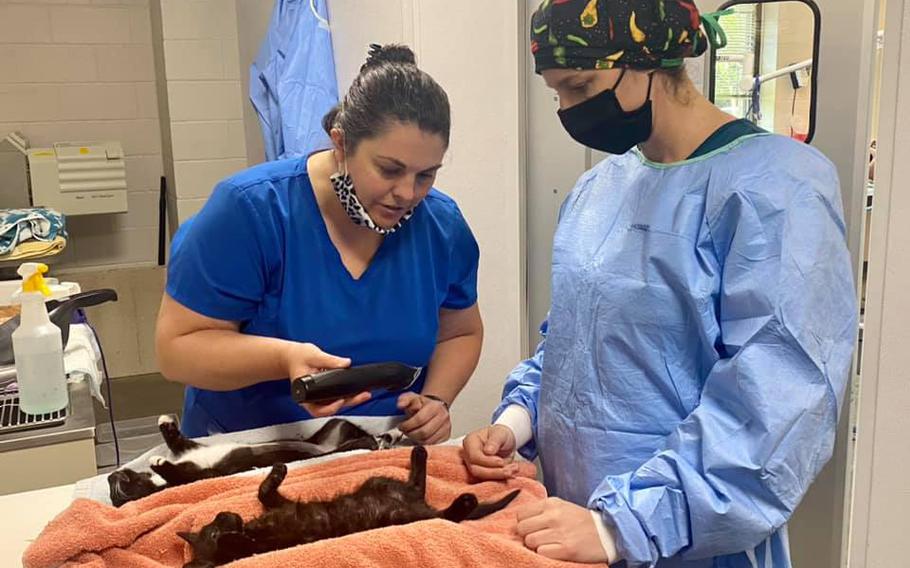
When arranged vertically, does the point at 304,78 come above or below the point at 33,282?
above

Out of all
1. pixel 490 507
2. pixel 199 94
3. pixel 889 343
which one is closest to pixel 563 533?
pixel 490 507

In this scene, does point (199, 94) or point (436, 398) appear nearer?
point (436, 398)

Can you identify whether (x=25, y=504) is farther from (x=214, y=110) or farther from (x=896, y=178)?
(x=214, y=110)

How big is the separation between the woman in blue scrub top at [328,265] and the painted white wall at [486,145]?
0.64 metres

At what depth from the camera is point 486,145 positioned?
201cm

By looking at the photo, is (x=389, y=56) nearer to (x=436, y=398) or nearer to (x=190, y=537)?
(x=436, y=398)

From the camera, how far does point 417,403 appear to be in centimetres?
132

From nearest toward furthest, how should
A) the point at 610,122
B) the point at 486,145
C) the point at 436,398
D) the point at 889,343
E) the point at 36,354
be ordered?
Answer: 1. the point at 889,343
2. the point at 610,122
3. the point at 436,398
4. the point at 36,354
5. the point at 486,145

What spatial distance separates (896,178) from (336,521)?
67 centimetres

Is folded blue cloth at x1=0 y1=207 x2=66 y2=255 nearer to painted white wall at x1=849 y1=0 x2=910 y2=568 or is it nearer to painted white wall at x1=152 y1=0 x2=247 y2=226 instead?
painted white wall at x1=152 y1=0 x2=247 y2=226

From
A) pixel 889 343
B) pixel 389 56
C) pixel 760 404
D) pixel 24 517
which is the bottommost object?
pixel 24 517

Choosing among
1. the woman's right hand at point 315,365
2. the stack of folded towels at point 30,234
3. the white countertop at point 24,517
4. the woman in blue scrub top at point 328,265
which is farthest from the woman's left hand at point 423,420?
the stack of folded towels at point 30,234

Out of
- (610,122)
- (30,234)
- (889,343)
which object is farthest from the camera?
(30,234)

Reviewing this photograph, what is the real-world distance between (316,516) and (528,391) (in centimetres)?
44
